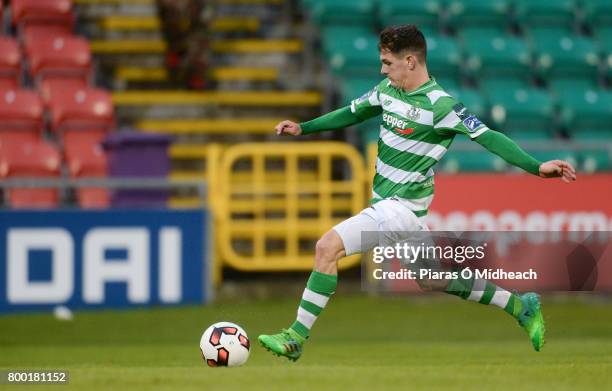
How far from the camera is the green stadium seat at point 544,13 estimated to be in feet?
50.5

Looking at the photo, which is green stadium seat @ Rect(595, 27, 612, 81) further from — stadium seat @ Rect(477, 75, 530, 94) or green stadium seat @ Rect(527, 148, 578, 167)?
green stadium seat @ Rect(527, 148, 578, 167)

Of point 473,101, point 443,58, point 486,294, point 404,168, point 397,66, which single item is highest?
point 397,66

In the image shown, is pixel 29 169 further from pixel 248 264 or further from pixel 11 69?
pixel 248 264

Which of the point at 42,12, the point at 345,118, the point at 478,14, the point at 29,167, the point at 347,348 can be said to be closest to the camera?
the point at 345,118

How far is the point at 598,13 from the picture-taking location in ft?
50.8

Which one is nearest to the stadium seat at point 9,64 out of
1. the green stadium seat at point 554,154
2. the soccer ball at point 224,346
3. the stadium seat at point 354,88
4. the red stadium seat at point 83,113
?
the red stadium seat at point 83,113

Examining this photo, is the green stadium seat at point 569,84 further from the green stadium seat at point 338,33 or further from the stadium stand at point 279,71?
the green stadium seat at point 338,33

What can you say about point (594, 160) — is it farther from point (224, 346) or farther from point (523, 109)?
point (224, 346)

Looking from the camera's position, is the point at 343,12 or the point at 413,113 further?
the point at 343,12

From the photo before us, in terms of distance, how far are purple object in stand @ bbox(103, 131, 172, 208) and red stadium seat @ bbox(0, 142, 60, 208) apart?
2.94 ft

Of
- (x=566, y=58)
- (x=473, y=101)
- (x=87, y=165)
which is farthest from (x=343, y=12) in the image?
(x=87, y=165)

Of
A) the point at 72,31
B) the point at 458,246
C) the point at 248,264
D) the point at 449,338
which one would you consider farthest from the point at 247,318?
the point at 72,31

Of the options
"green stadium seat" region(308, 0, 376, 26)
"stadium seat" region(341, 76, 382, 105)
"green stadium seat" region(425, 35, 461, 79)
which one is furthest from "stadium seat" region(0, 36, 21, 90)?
"green stadium seat" region(425, 35, 461, 79)

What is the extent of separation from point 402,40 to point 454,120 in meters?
0.51
